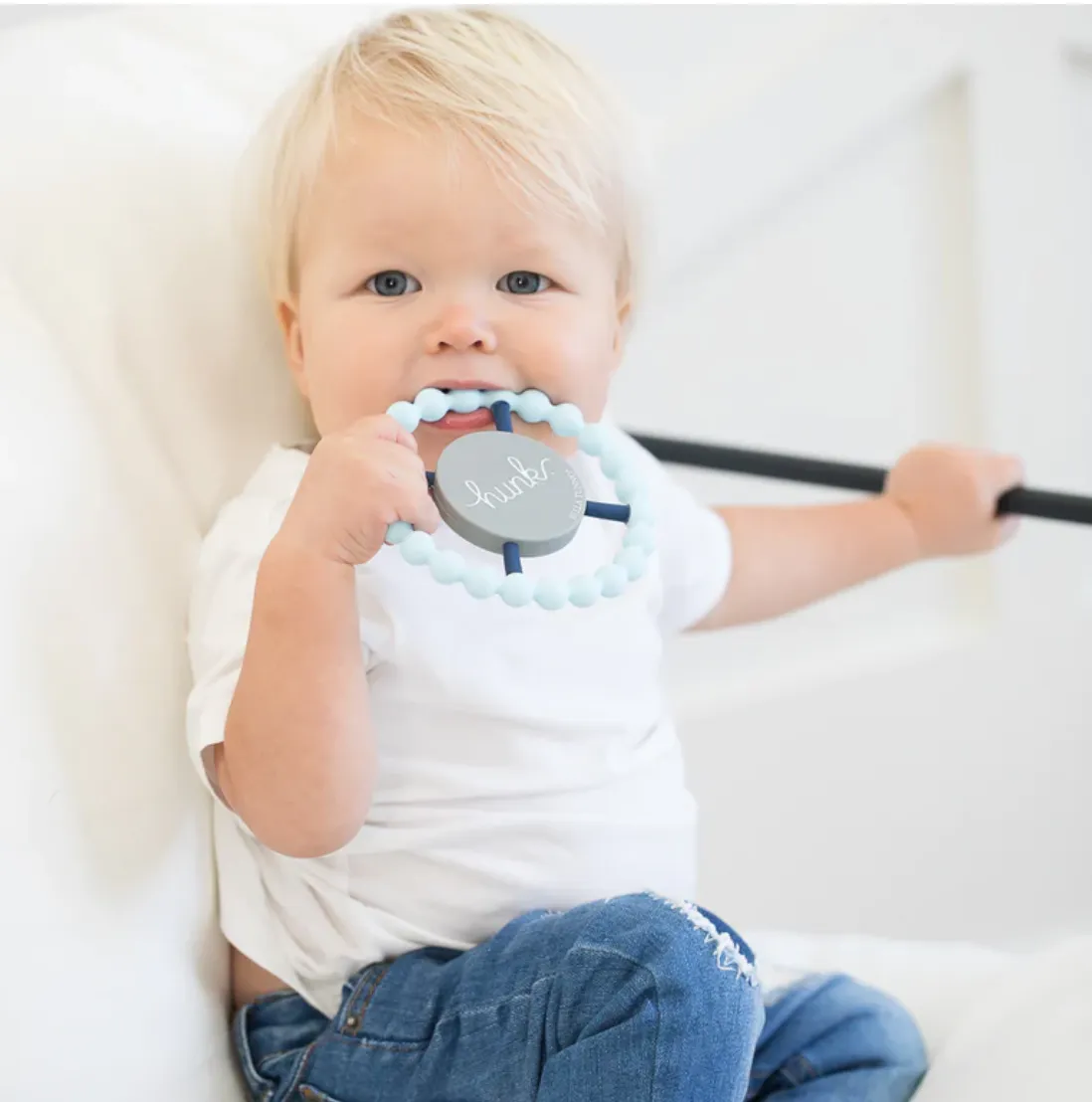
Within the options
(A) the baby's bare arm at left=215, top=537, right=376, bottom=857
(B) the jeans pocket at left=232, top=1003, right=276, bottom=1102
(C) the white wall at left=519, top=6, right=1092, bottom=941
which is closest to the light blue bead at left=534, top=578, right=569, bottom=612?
(A) the baby's bare arm at left=215, top=537, right=376, bottom=857

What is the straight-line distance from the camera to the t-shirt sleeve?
0.96m

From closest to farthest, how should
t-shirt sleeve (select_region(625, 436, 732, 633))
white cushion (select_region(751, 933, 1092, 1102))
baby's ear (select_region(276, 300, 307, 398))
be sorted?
white cushion (select_region(751, 933, 1092, 1102)), baby's ear (select_region(276, 300, 307, 398)), t-shirt sleeve (select_region(625, 436, 732, 633))

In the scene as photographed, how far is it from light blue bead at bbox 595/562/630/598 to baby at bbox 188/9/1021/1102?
2 centimetres

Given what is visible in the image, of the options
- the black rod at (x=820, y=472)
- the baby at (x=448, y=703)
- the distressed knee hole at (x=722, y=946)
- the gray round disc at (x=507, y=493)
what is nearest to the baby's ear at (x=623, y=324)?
the baby at (x=448, y=703)

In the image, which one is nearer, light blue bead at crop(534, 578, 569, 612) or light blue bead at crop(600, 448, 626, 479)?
light blue bead at crop(534, 578, 569, 612)

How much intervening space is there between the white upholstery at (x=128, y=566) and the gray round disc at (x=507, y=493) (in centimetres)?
23

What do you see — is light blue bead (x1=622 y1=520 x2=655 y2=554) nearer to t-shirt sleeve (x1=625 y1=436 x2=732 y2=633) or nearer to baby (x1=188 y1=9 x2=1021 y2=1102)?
baby (x1=188 y1=9 x2=1021 y2=1102)

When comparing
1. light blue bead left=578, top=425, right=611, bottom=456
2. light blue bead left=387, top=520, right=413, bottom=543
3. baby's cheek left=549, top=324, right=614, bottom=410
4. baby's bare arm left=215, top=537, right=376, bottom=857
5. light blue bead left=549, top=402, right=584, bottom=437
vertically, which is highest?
baby's cheek left=549, top=324, right=614, bottom=410

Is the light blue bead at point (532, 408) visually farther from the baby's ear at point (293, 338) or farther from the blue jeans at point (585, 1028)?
the blue jeans at point (585, 1028)

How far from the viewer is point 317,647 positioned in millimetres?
686

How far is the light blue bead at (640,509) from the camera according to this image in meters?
0.72

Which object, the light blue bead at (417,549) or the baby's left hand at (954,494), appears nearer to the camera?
the light blue bead at (417,549)

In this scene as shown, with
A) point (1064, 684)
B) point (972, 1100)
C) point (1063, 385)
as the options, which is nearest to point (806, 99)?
point (1063, 385)

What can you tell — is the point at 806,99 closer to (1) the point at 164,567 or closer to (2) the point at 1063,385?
A: (2) the point at 1063,385
